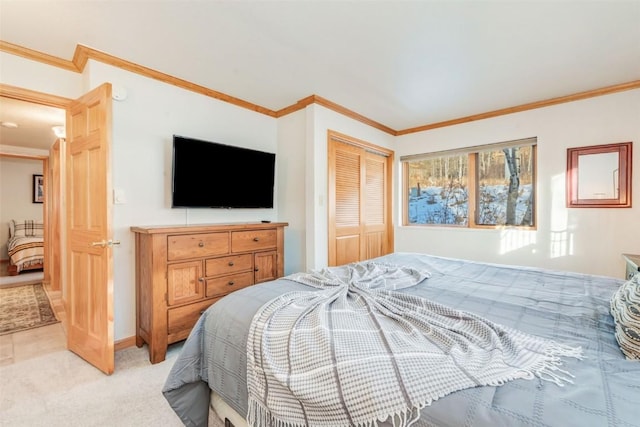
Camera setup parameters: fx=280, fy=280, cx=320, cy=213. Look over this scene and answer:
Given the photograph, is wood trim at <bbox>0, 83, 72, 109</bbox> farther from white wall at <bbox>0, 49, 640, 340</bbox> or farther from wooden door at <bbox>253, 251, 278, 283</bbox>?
wooden door at <bbox>253, 251, 278, 283</bbox>

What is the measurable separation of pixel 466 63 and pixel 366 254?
255 centimetres

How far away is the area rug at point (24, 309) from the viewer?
2848 mm

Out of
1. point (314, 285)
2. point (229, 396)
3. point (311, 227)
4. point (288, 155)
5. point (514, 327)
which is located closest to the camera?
point (514, 327)

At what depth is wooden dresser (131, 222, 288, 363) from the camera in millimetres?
2133

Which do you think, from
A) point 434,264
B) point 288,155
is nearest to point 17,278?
point 288,155

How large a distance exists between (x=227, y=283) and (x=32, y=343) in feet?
5.81

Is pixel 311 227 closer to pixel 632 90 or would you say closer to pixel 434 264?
pixel 434 264

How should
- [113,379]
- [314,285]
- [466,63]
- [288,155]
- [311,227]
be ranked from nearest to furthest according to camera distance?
[314,285]
[113,379]
[466,63]
[311,227]
[288,155]

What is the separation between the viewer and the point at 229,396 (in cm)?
121

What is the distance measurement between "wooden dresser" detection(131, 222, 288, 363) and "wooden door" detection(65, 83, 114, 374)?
10.3 inches

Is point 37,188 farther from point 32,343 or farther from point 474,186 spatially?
point 474,186

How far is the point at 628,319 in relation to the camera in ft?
3.17

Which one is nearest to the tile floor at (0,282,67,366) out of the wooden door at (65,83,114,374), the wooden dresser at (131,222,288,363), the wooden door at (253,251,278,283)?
the wooden door at (65,83,114,374)

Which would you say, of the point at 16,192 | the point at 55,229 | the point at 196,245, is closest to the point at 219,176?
the point at 196,245
